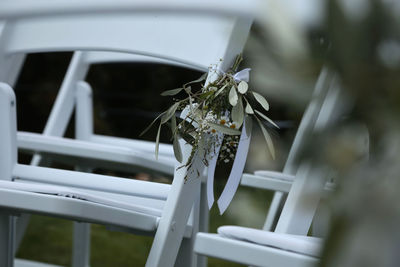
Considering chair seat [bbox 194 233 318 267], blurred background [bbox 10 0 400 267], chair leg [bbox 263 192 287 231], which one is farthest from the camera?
chair leg [bbox 263 192 287 231]

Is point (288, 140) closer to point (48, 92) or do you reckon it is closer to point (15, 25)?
point (15, 25)

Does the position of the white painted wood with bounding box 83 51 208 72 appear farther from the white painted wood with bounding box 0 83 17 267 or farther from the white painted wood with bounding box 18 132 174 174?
the white painted wood with bounding box 0 83 17 267

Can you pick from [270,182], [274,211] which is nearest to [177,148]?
[270,182]

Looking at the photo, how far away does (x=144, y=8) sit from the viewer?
1529mm

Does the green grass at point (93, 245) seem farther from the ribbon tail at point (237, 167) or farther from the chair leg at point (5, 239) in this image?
the chair leg at point (5, 239)

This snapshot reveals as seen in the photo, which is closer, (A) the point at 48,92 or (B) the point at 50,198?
(B) the point at 50,198

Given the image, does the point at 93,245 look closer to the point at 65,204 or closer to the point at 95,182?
the point at 95,182

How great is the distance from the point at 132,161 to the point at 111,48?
1.03 feet

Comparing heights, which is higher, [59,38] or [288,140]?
[288,140]

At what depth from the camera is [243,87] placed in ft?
4.07

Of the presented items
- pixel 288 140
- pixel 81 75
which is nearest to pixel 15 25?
pixel 81 75

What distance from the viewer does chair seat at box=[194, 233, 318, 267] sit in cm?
87

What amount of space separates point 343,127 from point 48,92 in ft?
17.0

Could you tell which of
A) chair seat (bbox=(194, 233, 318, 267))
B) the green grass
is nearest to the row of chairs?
chair seat (bbox=(194, 233, 318, 267))
